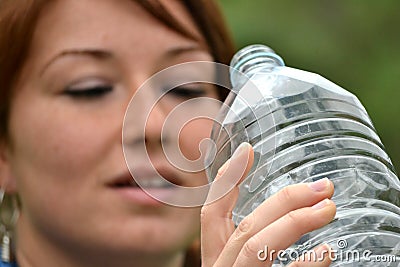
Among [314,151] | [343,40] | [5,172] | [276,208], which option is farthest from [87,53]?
[343,40]

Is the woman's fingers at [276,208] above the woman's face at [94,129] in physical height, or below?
below

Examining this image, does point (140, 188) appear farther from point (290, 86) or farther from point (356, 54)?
point (356, 54)

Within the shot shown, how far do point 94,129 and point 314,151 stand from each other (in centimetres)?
38

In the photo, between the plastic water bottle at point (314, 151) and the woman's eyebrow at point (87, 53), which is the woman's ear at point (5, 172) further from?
the plastic water bottle at point (314, 151)

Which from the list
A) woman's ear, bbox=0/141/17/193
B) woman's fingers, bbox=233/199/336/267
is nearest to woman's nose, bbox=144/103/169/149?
Answer: woman's ear, bbox=0/141/17/193

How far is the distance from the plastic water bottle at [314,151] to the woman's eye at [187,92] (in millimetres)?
173

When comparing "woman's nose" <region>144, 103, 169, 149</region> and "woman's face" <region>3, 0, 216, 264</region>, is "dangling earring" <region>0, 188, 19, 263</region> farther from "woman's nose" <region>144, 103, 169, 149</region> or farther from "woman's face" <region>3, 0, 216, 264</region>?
"woman's nose" <region>144, 103, 169, 149</region>

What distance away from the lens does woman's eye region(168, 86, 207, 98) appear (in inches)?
49.9

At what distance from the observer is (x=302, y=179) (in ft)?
3.17

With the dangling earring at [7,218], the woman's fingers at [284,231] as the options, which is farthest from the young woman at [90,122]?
the woman's fingers at [284,231]

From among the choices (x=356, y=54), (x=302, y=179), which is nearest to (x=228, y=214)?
(x=302, y=179)

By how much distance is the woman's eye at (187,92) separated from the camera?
49.9 inches

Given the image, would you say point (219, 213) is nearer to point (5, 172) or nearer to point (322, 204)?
point (322, 204)

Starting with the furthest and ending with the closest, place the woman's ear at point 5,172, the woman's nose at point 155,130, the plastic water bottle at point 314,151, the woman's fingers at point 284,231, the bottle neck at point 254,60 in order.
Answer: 1. the woman's ear at point 5,172
2. the woman's nose at point 155,130
3. the bottle neck at point 254,60
4. the plastic water bottle at point 314,151
5. the woman's fingers at point 284,231
